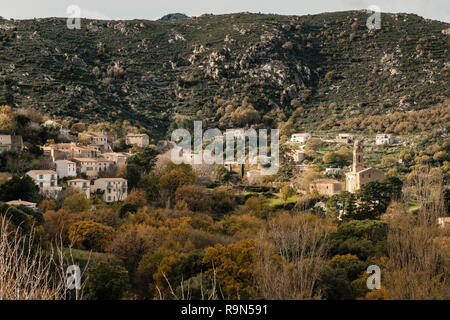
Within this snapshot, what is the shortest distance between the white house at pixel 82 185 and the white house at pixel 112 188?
520 millimetres

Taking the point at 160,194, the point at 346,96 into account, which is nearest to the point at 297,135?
the point at 346,96

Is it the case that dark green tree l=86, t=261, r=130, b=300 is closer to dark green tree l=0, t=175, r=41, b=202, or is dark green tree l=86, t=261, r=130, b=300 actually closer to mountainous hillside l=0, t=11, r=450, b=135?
dark green tree l=0, t=175, r=41, b=202

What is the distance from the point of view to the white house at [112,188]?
92.2 feet

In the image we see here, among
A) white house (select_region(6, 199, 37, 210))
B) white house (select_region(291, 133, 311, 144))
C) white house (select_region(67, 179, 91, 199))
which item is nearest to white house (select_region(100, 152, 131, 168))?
white house (select_region(67, 179, 91, 199))

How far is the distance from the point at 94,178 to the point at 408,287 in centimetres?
2578

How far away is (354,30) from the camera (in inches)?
3167

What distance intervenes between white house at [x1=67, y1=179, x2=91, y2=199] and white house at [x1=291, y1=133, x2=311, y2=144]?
1065 inches

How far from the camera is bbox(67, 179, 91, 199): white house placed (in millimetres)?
27408

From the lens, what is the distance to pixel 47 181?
1045 inches

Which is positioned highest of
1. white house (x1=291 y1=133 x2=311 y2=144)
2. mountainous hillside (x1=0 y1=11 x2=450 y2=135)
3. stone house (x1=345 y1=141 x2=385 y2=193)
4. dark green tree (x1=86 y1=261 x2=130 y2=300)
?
mountainous hillside (x1=0 y1=11 x2=450 y2=135)

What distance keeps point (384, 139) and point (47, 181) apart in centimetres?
3224

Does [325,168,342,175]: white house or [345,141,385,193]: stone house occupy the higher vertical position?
[345,141,385,193]: stone house

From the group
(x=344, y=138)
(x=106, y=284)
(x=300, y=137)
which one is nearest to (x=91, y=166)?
(x=106, y=284)

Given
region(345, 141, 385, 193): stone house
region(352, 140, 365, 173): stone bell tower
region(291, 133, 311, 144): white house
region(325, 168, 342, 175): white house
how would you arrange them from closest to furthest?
region(345, 141, 385, 193): stone house, region(352, 140, 365, 173): stone bell tower, region(325, 168, 342, 175): white house, region(291, 133, 311, 144): white house
